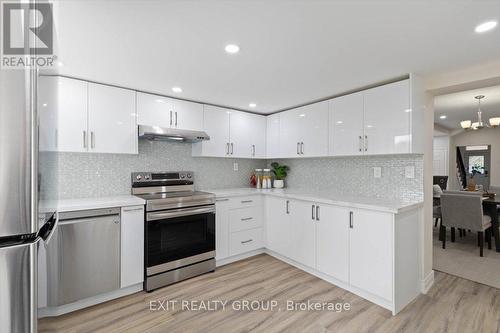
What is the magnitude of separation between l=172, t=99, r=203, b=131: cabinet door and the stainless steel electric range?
27.9 inches

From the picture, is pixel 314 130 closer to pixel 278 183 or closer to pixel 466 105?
pixel 278 183

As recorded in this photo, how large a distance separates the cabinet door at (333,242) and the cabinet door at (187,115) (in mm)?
2003

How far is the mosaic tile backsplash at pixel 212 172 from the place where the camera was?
2646 mm

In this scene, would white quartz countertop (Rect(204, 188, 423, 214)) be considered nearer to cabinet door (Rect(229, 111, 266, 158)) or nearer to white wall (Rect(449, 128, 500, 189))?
cabinet door (Rect(229, 111, 266, 158))

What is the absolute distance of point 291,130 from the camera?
3.67 metres

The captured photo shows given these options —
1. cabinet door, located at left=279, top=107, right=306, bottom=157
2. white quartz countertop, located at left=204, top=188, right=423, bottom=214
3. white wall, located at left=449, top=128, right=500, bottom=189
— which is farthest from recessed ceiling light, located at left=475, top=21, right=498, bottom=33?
white wall, located at left=449, top=128, right=500, bottom=189

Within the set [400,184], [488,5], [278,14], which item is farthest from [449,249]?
[278,14]

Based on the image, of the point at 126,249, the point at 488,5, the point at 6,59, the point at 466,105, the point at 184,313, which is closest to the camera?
the point at 6,59

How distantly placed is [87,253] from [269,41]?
2.49m

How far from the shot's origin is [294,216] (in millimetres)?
3141

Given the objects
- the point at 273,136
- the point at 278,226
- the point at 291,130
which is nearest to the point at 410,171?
the point at 291,130

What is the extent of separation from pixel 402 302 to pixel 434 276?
0.98 metres

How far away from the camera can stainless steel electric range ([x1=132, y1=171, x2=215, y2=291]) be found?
255cm

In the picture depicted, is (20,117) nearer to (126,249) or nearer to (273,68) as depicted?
(273,68)
